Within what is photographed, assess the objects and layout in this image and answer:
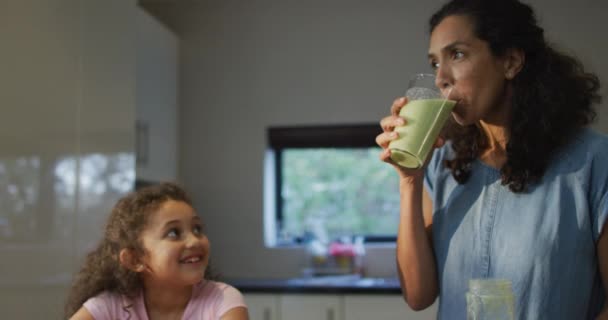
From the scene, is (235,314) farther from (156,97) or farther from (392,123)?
(156,97)

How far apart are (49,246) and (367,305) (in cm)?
154

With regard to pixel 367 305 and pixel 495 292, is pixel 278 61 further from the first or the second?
pixel 495 292

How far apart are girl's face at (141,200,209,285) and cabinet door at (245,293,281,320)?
1.76 m

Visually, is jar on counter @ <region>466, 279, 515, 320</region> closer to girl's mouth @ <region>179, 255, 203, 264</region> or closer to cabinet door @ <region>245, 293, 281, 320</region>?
girl's mouth @ <region>179, 255, 203, 264</region>

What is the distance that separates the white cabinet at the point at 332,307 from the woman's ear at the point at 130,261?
1.78 m

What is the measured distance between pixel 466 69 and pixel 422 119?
141mm

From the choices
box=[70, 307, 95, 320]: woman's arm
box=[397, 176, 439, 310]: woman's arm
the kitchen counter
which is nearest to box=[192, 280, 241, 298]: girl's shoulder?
box=[70, 307, 95, 320]: woman's arm

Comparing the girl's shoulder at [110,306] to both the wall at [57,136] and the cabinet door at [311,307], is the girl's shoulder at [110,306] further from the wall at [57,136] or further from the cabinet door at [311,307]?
the cabinet door at [311,307]

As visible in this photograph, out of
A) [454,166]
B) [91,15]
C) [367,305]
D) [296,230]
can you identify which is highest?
[91,15]

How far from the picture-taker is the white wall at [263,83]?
3.82 meters

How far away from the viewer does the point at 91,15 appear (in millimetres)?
2500

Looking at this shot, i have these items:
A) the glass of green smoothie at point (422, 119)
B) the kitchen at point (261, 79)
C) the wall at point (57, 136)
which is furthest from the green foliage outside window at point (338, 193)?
the glass of green smoothie at point (422, 119)

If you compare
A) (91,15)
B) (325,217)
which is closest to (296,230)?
(325,217)

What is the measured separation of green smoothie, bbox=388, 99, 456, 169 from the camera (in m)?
1.04
